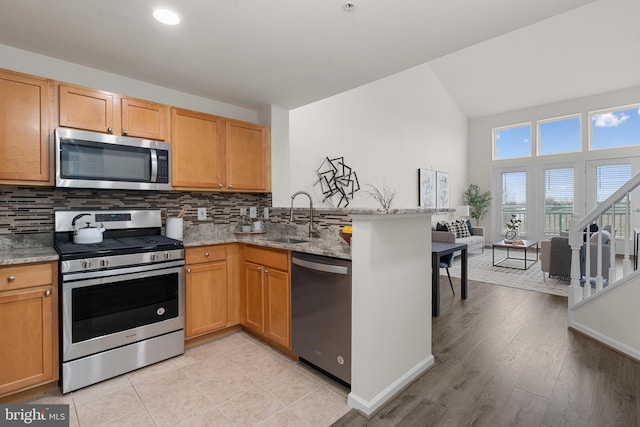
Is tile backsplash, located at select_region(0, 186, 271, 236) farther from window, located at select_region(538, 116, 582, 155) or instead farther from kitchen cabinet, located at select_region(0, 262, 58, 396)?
window, located at select_region(538, 116, 582, 155)

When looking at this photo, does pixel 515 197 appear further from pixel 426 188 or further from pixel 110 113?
pixel 110 113

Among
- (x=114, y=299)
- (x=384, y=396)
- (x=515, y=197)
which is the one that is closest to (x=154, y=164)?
(x=114, y=299)

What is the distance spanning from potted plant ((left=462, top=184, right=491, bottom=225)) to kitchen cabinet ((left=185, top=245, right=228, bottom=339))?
7589 mm

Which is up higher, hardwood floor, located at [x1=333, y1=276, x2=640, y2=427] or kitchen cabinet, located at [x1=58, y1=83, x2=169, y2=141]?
kitchen cabinet, located at [x1=58, y1=83, x2=169, y2=141]

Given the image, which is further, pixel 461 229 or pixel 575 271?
pixel 461 229

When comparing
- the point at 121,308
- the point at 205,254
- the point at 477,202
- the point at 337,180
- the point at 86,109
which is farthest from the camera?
the point at 477,202

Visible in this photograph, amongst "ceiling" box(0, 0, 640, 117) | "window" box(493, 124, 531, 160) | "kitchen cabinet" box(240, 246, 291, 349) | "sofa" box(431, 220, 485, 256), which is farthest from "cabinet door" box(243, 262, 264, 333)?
"window" box(493, 124, 531, 160)

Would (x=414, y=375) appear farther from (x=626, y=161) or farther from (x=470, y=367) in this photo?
(x=626, y=161)

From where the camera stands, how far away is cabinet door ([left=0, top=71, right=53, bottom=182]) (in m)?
2.02

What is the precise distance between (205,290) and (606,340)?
336cm

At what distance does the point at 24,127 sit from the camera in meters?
2.08

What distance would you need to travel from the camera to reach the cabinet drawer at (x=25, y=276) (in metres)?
1.82

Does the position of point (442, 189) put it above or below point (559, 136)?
below

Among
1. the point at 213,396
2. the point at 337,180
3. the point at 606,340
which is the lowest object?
the point at 213,396
